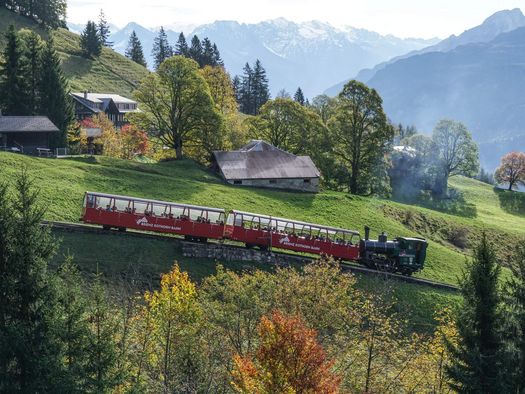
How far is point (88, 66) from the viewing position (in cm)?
12100

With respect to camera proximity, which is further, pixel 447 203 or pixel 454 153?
pixel 454 153

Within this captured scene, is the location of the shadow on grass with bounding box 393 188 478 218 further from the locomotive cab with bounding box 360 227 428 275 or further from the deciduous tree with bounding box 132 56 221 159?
the locomotive cab with bounding box 360 227 428 275

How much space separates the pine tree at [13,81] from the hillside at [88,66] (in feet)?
134

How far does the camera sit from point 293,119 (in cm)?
7306

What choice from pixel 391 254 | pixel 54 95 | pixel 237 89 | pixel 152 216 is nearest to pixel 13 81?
pixel 54 95

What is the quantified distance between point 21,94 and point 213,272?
42.3 m

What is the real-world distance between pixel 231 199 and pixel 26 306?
35167 millimetres

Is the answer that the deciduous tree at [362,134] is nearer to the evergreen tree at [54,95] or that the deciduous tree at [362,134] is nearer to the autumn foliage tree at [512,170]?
the evergreen tree at [54,95]

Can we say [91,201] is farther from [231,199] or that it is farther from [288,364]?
[288,364]

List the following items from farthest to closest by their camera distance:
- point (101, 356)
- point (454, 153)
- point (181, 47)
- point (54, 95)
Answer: point (181, 47), point (454, 153), point (54, 95), point (101, 356)

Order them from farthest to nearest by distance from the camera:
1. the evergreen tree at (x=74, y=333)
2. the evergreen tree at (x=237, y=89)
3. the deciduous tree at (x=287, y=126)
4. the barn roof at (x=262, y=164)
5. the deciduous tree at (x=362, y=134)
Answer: the evergreen tree at (x=237, y=89) < the deciduous tree at (x=287, y=126) < the deciduous tree at (x=362, y=134) < the barn roof at (x=262, y=164) < the evergreen tree at (x=74, y=333)

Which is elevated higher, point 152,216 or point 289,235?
point 152,216

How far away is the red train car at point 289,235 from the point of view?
42.7 metres

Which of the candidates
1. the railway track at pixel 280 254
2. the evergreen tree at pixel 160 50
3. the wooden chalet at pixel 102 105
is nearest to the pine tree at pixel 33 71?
the wooden chalet at pixel 102 105
